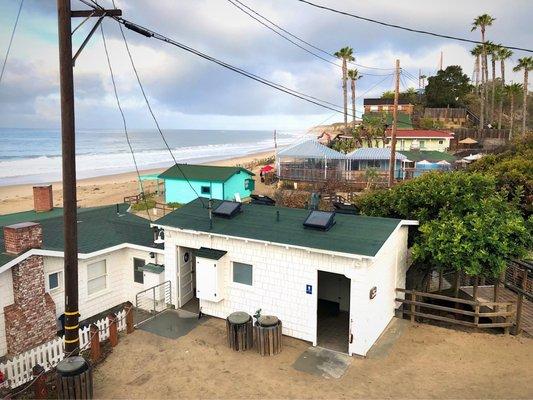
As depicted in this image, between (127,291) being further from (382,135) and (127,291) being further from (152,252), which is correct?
(382,135)

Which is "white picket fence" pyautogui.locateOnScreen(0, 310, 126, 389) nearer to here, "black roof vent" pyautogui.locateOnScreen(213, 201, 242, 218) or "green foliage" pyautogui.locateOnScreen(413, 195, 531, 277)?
"black roof vent" pyautogui.locateOnScreen(213, 201, 242, 218)

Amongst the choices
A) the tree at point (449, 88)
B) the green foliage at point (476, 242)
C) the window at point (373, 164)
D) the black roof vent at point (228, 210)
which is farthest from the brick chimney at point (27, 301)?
the tree at point (449, 88)

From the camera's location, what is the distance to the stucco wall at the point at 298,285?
11867mm

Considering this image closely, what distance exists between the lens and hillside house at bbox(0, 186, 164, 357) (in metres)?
12.4

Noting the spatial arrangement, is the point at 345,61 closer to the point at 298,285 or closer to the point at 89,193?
the point at 89,193

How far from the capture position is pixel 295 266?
1269 cm

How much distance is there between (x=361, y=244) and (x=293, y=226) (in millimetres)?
2554

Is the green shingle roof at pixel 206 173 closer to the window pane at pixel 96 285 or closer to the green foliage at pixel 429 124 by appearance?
the window pane at pixel 96 285

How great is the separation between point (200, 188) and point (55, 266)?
2193 centimetres

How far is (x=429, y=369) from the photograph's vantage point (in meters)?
11.2

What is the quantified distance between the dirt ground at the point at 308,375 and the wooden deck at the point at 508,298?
93 centimetres

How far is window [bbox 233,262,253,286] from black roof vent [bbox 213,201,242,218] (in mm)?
1887

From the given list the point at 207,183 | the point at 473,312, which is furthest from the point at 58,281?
the point at 207,183

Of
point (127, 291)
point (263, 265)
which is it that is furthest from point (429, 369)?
point (127, 291)
